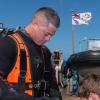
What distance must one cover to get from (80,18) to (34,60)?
1970 cm

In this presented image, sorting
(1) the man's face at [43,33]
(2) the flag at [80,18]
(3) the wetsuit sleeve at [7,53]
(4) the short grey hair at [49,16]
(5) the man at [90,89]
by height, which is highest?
(2) the flag at [80,18]

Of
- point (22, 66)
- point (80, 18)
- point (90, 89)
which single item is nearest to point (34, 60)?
point (22, 66)

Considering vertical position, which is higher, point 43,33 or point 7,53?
point 43,33

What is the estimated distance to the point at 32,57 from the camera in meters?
2.93

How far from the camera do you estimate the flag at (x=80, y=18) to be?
2188 cm

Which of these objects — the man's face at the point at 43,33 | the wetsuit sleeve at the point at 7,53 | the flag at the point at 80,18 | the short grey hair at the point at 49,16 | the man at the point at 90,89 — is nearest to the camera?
the man at the point at 90,89

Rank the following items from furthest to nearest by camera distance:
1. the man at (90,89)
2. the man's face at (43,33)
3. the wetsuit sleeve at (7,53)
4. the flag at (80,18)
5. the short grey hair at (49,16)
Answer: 1. the flag at (80,18)
2. the short grey hair at (49,16)
3. the man's face at (43,33)
4. the wetsuit sleeve at (7,53)
5. the man at (90,89)

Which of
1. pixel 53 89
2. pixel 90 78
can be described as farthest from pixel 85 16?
pixel 90 78

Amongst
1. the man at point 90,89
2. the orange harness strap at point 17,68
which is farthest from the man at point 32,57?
the man at point 90,89

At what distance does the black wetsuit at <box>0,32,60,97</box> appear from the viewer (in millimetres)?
2746

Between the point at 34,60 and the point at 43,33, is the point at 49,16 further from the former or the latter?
the point at 34,60

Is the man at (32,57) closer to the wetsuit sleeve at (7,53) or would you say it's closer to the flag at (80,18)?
the wetsuit sleeve at (7,53)

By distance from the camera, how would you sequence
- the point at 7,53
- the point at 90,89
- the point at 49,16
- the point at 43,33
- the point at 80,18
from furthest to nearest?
the point at 80,18, the point at 49,16, the point at 43,33, the point at 7,53, the point at 90,89

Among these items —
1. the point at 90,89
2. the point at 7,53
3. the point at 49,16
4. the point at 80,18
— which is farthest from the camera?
the point at 80,18
